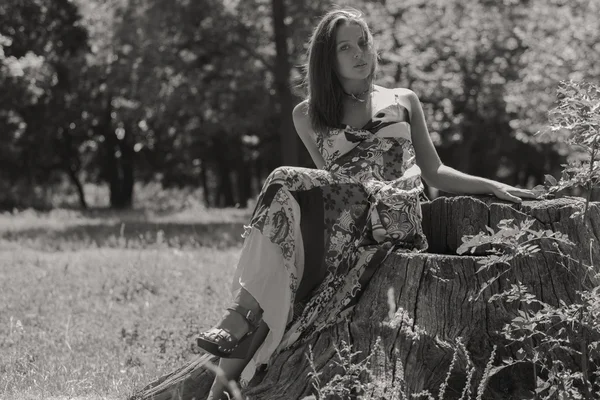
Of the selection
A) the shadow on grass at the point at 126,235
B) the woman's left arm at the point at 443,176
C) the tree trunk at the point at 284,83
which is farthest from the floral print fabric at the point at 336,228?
the tree trunk at the point at 284,83

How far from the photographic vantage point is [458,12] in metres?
20.7

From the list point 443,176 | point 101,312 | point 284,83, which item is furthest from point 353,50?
point 284,83

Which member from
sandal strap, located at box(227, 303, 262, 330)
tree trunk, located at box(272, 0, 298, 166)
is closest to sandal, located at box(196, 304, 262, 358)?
sandal strap, located at box(227, 303, 262, 330)

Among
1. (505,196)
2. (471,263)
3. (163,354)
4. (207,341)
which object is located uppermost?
(505,196)

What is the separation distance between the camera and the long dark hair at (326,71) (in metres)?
4.17

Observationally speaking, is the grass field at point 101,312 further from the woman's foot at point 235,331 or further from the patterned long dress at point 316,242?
the patterned long dress at point 316,242

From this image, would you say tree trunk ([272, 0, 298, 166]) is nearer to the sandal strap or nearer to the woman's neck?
the woman's neck

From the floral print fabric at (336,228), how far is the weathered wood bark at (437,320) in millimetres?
81

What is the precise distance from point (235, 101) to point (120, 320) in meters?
12.4

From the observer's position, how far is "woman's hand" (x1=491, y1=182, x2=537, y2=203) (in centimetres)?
378

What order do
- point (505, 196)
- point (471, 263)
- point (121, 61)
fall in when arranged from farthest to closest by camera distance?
1. point (121, 61)
2. point (505, 196)
3. point (471, 263)

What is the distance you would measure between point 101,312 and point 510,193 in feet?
12.1

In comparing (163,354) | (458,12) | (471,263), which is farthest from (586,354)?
(458,12)

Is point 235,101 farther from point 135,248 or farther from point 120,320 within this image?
point 120,320
